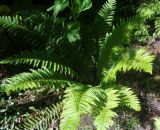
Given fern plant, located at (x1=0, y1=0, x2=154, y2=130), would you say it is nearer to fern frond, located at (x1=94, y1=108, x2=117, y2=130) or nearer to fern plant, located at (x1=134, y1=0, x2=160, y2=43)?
fern frond, located at (x1=94, y1=108, x2=117, y2=130)

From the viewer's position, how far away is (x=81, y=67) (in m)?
5.02

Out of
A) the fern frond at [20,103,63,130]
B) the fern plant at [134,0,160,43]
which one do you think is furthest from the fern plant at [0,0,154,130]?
the fern plant at [134,0,160,43]

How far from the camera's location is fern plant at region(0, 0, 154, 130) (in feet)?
13.1

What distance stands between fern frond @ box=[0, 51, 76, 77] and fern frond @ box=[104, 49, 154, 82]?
0.59m

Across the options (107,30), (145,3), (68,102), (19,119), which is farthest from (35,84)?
(145,3)

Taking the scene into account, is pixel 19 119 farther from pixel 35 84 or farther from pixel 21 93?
pixel 35 84

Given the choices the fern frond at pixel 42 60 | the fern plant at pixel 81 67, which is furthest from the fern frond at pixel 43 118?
the fern frond at pixel 42 60

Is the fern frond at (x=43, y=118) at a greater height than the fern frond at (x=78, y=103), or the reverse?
the fern frond at (x=78, y=103)

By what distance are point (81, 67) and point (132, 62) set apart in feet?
3.36

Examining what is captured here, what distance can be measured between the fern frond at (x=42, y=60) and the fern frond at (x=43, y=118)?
A: 48 cm

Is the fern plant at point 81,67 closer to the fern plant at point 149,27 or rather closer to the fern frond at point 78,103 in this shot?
the fern frond at point 78,103

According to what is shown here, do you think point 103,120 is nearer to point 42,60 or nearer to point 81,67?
point 42,60

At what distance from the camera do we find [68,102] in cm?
392

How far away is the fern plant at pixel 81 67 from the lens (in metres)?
3.98
